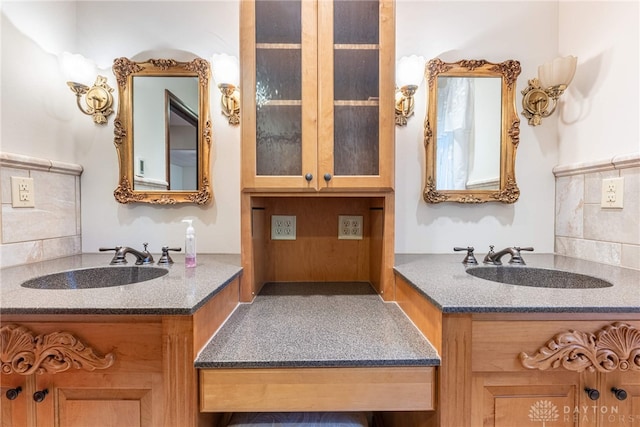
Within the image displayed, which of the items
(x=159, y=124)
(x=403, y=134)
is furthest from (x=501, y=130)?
(x=159, y=124)

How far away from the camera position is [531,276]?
123 cm

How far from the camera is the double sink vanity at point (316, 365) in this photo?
76 cm

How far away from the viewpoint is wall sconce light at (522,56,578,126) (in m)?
1.34

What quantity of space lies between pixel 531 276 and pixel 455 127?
726 mm

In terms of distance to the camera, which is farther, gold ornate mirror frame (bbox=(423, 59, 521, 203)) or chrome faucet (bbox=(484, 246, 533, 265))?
gold ornate mirror frame (bbox=(423, 59, 521, 203))

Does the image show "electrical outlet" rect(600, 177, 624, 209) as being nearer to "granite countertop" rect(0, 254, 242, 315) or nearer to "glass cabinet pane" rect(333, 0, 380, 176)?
"glass cabinet pane" rect(333, 0, 380, 176)

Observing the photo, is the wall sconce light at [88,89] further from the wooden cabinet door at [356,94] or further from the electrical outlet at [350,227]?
the electrical outlet at [350,227]

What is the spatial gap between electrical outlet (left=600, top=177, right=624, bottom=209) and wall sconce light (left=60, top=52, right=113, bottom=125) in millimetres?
2181

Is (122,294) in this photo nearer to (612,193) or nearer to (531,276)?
(531,276)

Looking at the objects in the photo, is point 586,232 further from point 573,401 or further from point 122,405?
point 122,405

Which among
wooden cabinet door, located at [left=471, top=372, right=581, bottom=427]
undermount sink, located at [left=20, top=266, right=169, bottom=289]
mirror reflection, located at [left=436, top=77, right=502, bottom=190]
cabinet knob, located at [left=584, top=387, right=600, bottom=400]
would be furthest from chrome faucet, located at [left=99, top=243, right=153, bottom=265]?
cabinet knob, located at [left=584, top=387, right=600, bottom=400]

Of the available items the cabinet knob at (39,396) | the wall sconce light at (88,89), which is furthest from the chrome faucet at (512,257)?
the wall sconce light at (88,89)

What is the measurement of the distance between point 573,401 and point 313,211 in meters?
1.07

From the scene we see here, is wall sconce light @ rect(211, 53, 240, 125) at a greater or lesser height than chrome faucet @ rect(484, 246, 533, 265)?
greater
